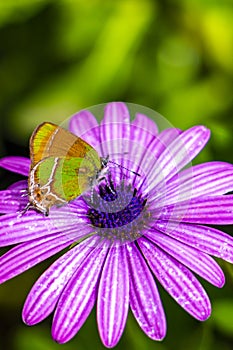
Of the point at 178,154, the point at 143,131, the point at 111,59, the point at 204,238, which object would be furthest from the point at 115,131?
the point at 111,59

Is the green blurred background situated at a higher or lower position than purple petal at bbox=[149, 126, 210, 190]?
higher

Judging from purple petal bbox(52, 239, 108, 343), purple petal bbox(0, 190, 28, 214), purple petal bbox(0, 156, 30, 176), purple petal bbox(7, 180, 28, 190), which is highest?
purple petal bbox(0, 156, 30, 176)

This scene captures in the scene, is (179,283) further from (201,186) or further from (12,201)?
(12,201)

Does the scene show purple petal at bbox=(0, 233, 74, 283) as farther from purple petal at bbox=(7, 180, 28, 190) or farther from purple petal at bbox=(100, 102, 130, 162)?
purple petal at bbox=(100, 102, 130, 162)

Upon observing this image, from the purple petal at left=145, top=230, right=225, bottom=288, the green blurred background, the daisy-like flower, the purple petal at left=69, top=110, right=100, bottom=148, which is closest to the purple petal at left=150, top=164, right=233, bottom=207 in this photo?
the daisy-like flower

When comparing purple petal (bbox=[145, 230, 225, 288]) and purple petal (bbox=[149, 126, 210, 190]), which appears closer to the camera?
purple petal (bbox=[145, 230, 225, 288])

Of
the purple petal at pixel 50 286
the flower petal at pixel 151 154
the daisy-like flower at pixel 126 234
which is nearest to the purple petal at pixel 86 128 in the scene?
the daisy-like flower at pixel 126 234

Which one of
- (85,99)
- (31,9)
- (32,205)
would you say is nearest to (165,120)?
(85,99)

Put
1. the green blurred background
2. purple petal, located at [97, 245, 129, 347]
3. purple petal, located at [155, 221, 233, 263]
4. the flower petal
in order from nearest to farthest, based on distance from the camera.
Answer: purple petal, located at [97, 245, 129, 347], purple petal, located at [155, 221, 233, 263], the flower petal, the green blurred background
